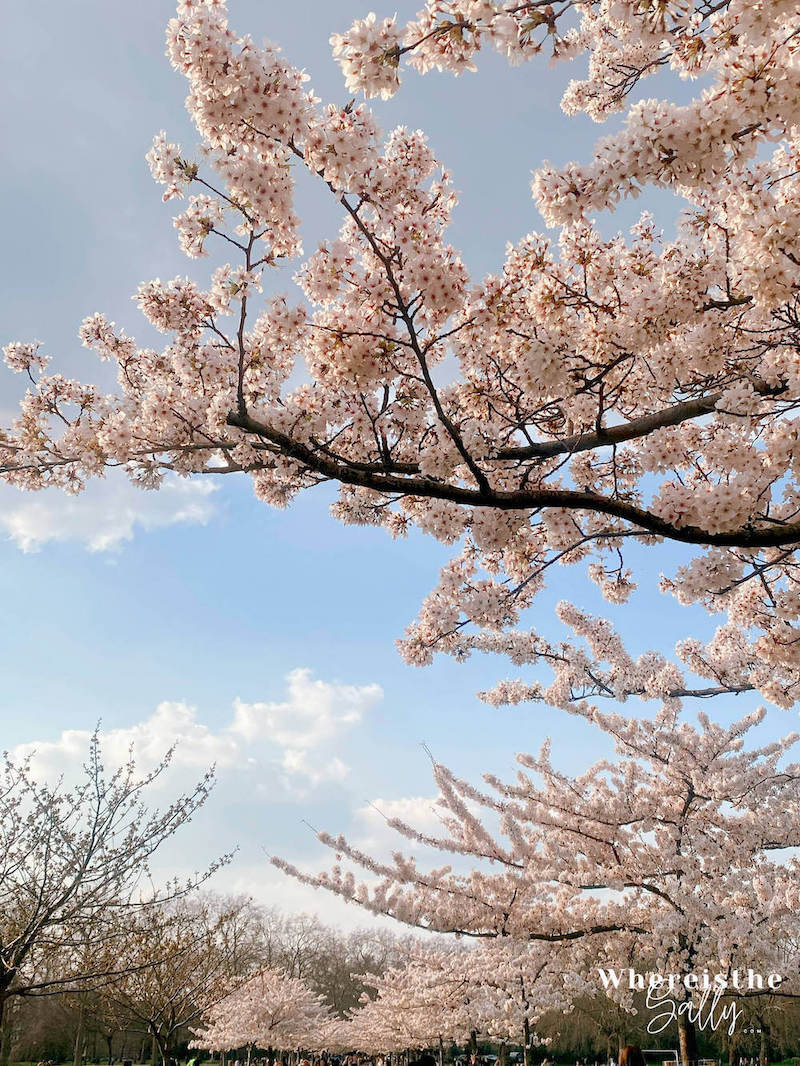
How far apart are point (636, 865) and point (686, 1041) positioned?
230cm

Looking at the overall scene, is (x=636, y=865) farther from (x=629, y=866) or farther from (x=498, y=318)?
(x=498, y=318)

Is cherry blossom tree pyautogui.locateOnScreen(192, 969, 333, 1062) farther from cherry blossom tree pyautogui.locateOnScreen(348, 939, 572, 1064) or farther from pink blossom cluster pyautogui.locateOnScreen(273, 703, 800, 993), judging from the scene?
pink blossom cluster pyautogui.locateOnScreen(273, 703, 800, 993)

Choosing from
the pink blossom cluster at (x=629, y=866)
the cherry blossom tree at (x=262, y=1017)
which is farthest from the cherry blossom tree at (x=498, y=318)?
the cherry blossom tree at (x=262, y=1017)

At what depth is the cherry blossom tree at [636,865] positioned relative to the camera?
9328 mm

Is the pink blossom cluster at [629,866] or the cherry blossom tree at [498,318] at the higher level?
the cherry blossom tree at [498,318]

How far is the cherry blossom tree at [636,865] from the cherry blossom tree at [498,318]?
441 centimetres

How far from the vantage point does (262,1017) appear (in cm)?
2739

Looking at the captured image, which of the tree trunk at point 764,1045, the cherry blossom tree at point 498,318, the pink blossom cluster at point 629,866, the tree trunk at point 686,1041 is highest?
the cherry blossom tree at point 498,318

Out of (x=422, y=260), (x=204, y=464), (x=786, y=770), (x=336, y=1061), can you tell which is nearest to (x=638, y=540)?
(x=422, y=260)

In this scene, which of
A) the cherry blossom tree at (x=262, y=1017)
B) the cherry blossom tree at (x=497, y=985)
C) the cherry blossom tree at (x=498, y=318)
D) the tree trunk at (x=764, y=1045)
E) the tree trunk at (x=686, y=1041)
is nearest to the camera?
the cherry blossom tree at (x=498, y=318)

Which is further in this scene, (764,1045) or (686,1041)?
(764,1045)

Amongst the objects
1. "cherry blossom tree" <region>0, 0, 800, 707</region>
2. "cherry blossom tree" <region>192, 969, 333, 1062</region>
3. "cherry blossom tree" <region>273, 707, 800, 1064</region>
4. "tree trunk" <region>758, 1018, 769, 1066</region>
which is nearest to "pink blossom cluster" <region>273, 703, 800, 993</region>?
"cherry blossom tree" <region>273, 707, 800, 1064</region>

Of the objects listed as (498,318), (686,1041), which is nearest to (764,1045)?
(686,1041)

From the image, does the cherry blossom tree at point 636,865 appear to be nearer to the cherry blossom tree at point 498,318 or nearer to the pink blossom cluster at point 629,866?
the pink blossom cluster at point 629,866
